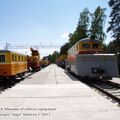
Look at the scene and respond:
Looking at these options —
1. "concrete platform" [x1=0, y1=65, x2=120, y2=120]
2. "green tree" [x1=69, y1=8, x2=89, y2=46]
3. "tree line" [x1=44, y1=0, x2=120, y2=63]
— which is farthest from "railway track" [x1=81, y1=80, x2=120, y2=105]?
"green tree" [x1=69, y1=8, x2=89, y2=46]

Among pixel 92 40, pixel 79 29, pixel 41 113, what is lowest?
pixel 41 113

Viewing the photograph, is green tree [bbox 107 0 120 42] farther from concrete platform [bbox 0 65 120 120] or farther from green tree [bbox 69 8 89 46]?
concrete platform [bbox 0 65 120 120]

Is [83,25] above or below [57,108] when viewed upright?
above

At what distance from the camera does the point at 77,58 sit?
81.9 ft

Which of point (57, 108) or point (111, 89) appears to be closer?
point (57, 108)

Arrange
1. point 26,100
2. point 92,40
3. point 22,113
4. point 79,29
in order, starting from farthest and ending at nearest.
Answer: point 79,29, point 92,40, point 26,100, point 22,113

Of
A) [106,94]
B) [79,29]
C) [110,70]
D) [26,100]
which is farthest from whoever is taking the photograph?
[79,29]

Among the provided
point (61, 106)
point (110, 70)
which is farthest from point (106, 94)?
point (110, 70)

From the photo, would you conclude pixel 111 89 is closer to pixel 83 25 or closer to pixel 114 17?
pixel 114 17

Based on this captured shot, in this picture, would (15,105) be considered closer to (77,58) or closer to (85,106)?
(85,106)

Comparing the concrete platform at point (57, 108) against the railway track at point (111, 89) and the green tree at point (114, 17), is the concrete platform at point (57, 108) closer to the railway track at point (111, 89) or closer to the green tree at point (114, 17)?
the railway track at point (111, 89)

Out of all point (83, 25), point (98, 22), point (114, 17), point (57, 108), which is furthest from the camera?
point (83, 25)

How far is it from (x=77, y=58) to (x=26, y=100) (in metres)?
11.1

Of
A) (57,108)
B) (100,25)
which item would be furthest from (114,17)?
(57,108)
